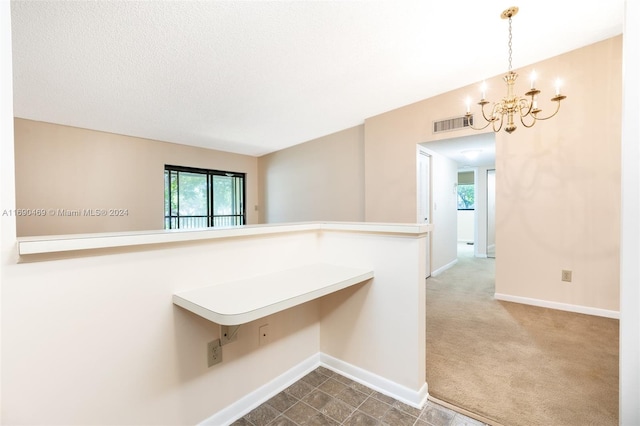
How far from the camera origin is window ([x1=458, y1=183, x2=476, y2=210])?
833 centimetres

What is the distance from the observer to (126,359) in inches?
45.6

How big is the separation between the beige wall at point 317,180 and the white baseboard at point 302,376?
3.12 meters

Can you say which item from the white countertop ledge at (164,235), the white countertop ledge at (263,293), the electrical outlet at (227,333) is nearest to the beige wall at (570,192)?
the white countertop ledge at (164,235)

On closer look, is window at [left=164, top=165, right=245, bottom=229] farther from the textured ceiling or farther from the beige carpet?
the beige carpet

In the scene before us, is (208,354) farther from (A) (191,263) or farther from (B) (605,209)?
(B) (605,209)

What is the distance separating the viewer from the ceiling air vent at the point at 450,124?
11.7 feet

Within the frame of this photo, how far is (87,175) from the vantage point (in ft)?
13.3

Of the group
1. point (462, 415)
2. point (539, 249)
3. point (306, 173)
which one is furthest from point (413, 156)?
point (462, 415)

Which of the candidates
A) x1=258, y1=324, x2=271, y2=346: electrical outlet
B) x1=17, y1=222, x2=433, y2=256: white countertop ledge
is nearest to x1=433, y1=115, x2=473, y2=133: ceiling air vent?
x1=17, y1=222, x2=433, y2=256: white countertop ledge

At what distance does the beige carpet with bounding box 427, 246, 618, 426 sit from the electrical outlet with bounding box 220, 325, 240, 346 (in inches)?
50.3

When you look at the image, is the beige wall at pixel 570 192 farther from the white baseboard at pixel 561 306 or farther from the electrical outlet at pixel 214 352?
the electrical outlet at pixel 214 352

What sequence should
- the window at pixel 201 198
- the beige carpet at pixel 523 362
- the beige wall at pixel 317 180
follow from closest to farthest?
the beige carpet at pixel 523 362 < the beige wall at pixel 317 180 < the window at pixel 201 198

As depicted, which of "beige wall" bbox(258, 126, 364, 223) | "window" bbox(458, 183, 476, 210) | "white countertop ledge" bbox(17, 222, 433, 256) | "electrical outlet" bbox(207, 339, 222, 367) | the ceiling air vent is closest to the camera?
"white countertop ledge" bbox(17, 222, 433, 256)

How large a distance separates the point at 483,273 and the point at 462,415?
3.71 metres
